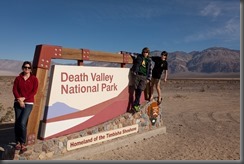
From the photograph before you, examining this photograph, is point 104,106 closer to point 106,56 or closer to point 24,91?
point 106,56

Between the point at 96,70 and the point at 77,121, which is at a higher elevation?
the point at 96,70

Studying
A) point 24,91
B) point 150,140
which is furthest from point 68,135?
point 150,140

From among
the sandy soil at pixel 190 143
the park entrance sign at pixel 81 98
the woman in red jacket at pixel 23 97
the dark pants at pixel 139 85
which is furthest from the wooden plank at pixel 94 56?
the sandy soil at pixel 190 143

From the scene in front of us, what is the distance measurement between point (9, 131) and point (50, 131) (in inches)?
166

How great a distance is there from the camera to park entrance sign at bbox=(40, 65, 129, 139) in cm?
620

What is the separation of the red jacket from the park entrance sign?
1.58ft

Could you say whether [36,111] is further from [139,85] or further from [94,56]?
[139,85]

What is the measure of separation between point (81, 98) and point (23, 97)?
4.99 feet

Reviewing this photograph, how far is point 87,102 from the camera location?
7047 mm

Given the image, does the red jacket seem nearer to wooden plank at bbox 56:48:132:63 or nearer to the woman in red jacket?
the woman in red jacket

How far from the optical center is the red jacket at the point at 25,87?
5.64 meters

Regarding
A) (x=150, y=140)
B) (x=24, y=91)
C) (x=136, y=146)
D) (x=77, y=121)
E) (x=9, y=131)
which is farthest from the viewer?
(x=9, y=131)

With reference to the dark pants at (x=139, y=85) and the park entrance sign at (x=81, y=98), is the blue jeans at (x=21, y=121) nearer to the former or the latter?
the park entrance sign at (x=81, y=98)

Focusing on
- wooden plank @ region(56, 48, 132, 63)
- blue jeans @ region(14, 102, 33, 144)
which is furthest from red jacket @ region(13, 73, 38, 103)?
wooden plank @ region(56, 48, 132, 63)
